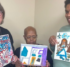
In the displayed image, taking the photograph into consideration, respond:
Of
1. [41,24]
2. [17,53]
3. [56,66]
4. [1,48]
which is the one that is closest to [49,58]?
[56,66]

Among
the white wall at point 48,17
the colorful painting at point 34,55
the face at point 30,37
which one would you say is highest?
the white wall at point 48,17

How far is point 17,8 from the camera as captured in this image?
114 centimetres

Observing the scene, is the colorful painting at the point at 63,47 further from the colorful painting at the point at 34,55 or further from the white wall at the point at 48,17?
the white wall at the point at 48,17

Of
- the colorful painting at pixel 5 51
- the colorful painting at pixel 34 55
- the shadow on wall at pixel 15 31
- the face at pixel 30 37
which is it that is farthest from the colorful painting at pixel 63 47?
the shadow on wall at pixel 15 31

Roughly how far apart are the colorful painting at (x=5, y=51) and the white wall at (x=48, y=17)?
55 cm

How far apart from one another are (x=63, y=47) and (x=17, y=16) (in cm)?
67

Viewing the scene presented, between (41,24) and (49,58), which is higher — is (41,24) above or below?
above

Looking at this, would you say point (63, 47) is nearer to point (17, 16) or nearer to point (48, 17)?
point (48, 17)

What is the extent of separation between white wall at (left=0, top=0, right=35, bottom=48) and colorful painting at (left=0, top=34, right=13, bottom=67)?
34 cm

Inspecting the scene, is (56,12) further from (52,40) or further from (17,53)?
(17,53)

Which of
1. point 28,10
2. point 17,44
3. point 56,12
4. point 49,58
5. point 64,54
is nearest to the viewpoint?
point 64,54

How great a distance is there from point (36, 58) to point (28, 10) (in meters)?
0.71

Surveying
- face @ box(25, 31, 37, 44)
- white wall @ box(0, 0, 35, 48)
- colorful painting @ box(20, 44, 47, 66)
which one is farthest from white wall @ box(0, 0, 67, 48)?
colorful painting @ box(20, 44, 47, 66)

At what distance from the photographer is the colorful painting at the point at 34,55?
769 mm
